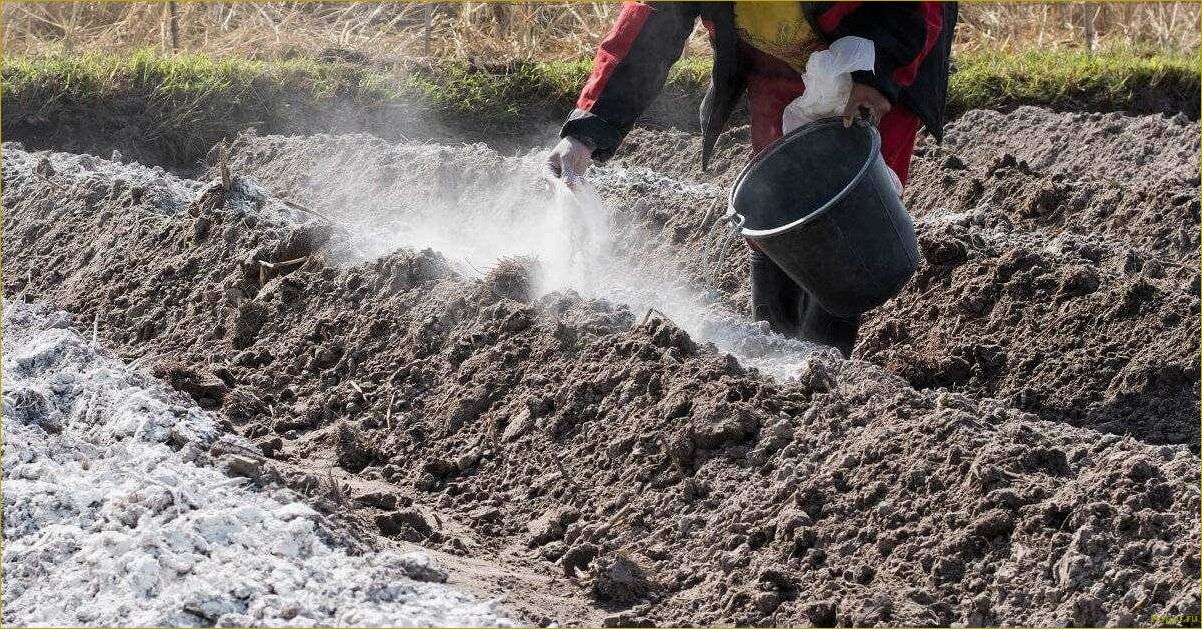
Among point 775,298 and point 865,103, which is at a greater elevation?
point 865,103

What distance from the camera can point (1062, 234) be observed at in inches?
222

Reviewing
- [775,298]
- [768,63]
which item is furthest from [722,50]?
[775,298]

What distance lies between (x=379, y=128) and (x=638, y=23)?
4661 mm

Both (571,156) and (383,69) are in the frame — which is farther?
(383,69)

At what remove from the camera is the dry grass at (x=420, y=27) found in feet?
31.7

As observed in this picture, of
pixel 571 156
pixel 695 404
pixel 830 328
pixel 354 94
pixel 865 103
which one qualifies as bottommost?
pixel 354 94

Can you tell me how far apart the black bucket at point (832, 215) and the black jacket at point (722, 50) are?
0.70 feet

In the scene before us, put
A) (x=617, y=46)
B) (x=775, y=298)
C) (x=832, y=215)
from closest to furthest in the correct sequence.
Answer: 1. (x=832, y=215)
2. (x=617, y=46)
3. (x=775, y=298)

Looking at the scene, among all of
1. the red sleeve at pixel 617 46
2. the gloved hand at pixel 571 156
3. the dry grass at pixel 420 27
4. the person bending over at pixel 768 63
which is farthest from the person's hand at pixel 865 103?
the dry grass at pixel 420 27

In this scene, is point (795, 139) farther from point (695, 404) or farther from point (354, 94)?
point (354, 94)

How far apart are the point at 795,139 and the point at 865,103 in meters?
0.31

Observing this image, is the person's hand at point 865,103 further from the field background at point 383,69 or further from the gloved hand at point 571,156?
the field background at point 383,69

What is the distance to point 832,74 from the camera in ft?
13.4

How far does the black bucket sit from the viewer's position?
4066 mm
